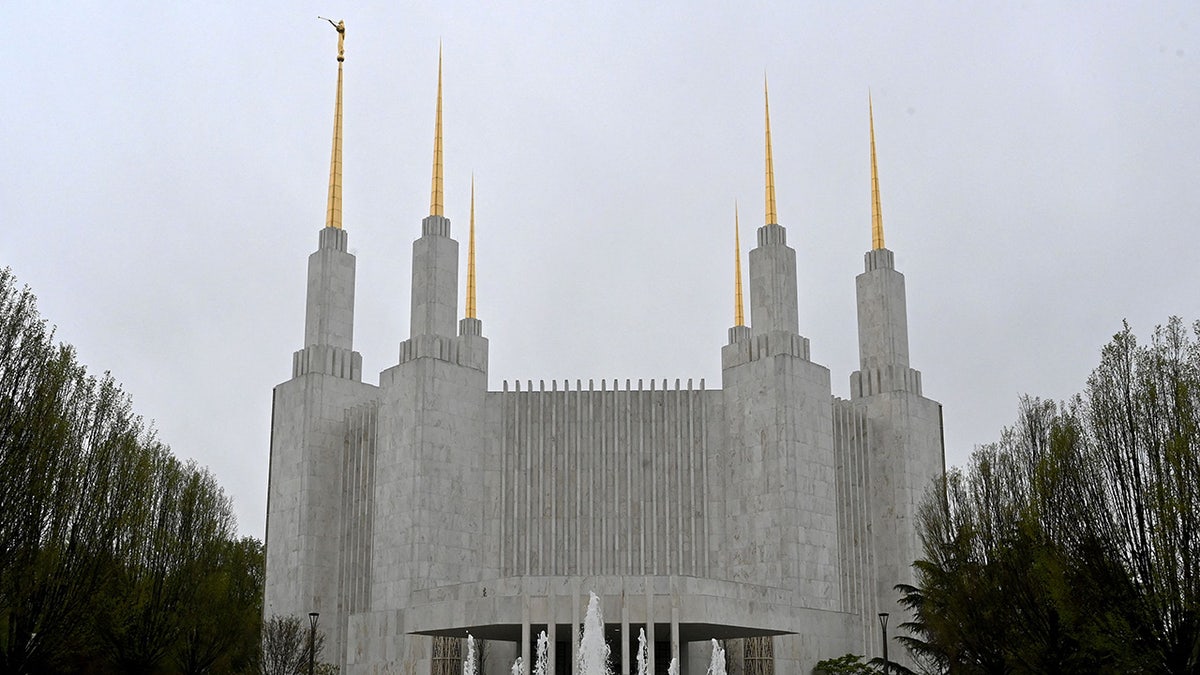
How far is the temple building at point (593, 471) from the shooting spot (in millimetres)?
38344

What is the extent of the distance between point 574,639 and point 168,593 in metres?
11.2

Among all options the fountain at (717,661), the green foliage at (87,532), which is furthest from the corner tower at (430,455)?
the fountain at (717,661)

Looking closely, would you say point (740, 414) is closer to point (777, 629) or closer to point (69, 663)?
point (777, 629)

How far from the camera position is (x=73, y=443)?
78.1 feet

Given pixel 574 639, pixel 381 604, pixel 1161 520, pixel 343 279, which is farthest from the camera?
pixel 343 279

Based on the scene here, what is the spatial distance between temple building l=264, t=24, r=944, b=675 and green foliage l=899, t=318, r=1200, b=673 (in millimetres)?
9195

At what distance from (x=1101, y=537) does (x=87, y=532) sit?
61.4 feet

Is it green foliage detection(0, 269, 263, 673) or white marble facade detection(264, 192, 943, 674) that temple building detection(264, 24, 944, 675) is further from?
green foliage detection(0, 269, 263, 673)

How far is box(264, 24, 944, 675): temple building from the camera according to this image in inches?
1510

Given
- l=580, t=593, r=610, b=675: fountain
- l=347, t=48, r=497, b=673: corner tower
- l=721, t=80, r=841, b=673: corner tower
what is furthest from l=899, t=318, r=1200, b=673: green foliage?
l=347, t=48, r=497, b=673: corner tower

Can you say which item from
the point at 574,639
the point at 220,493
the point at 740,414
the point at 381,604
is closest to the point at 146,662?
the point at 381,604

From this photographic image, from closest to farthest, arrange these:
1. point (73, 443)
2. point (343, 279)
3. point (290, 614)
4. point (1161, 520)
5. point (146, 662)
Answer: point (1161, 520), point (73, 443), point (146, 662), point (290, 614), point (343, 279)

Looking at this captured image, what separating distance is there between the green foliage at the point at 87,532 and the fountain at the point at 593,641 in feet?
33.2

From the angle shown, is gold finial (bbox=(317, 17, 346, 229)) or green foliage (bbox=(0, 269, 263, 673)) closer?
green foliage (bbox=(0, 269, 263, 673))
